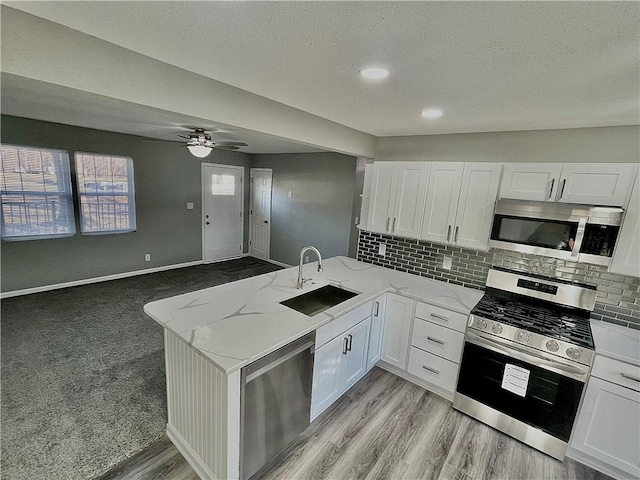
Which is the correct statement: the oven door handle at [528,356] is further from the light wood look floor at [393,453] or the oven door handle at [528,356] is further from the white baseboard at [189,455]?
the white baseboard at [189,455]

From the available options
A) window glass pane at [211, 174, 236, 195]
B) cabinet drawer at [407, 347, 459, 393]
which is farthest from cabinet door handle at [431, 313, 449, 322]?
window glass pane at [211, 174, 236, 195]

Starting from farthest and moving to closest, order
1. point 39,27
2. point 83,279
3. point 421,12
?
1. point 83,279
2. point 39,27
3. point 421,12

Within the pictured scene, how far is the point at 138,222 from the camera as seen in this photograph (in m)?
4.92

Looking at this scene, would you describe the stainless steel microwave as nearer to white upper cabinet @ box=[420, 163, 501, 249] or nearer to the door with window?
white upper cabinet @ box=[420, 163, 501, 249]

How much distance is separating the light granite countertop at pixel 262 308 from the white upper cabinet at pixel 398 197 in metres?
0.53

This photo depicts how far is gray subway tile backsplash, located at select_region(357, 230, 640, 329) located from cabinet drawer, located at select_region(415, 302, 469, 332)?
61cm

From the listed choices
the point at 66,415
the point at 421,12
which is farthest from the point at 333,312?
the point at 66,415

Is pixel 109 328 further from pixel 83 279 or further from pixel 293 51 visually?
pixel 293 51

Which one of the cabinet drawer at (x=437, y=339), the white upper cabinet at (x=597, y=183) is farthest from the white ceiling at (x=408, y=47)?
the cabinet drawer at (x=437, y=339)

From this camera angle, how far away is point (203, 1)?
1.05 m

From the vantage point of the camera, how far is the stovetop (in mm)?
2016

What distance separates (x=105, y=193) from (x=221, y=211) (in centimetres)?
203

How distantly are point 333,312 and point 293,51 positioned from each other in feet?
5.26

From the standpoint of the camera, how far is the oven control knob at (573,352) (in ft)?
6.23
